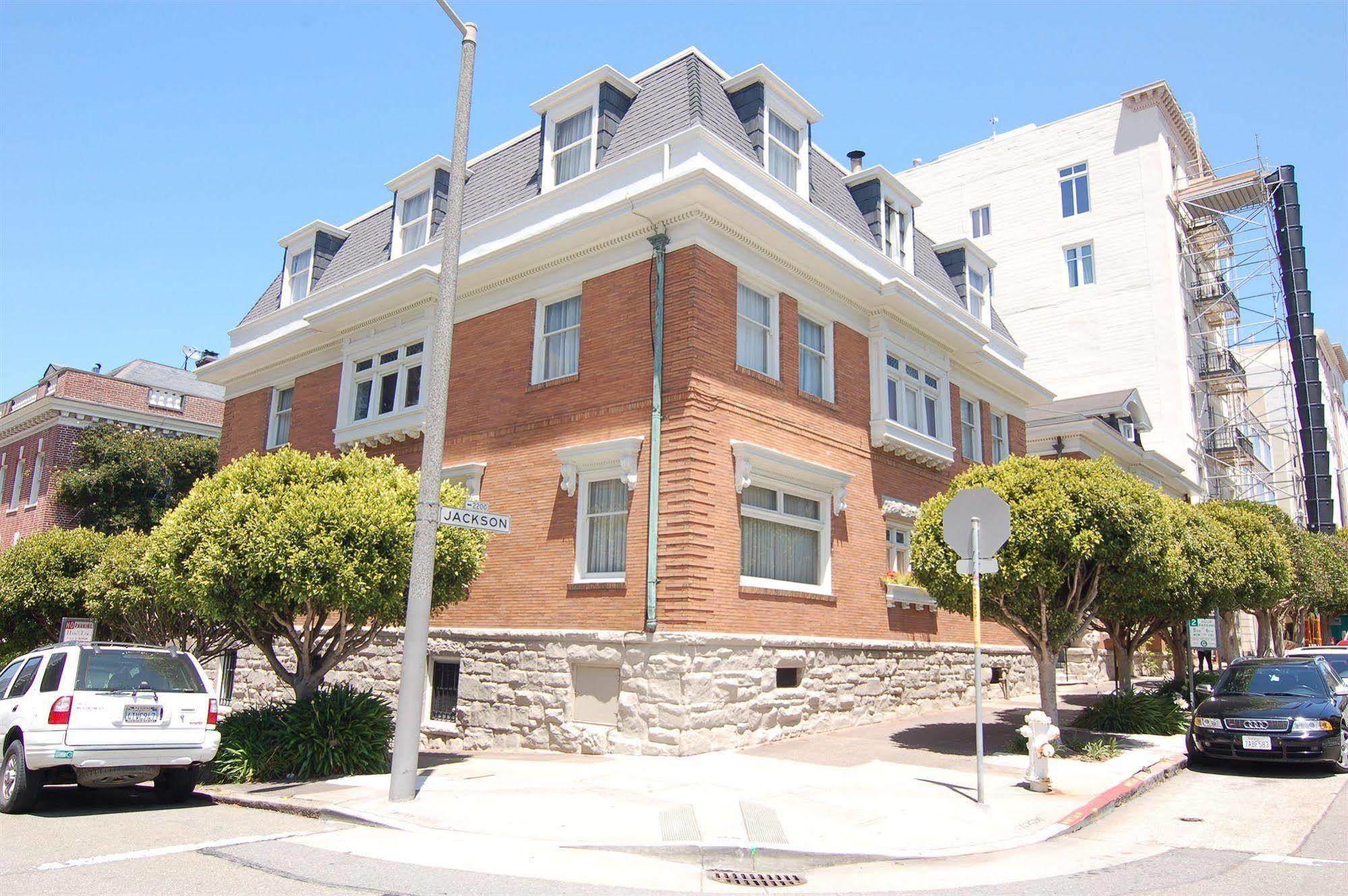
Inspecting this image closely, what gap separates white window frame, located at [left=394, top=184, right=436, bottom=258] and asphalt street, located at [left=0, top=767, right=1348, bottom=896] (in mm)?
13504

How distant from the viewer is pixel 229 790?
1077 centimetres

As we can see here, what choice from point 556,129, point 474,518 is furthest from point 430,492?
point 556,129

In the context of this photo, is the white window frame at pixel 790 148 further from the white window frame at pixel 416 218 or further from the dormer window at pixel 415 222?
the dormer window at pixel 415 222

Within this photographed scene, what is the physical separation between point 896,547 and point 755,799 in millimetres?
10025

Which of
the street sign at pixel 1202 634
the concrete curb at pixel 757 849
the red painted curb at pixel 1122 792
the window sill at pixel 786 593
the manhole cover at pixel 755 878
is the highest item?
the window sill at pixel 786 593

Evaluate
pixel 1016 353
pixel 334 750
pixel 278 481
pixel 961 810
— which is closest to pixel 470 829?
pixel 334 750

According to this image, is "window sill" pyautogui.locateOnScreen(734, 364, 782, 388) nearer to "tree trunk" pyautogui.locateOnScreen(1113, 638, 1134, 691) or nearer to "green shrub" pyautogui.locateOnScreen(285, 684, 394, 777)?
"green shrub" pyautogui.locateOnScreen(285, 684, 394, 777)

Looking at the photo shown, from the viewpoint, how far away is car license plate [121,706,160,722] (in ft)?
31.7

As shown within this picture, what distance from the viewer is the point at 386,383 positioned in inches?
808

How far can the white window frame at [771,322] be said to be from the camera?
15.9m

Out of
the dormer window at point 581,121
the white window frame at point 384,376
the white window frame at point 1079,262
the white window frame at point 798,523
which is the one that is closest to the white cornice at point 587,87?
the dormer window at point 581,121

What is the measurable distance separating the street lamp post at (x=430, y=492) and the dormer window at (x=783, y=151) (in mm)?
7329

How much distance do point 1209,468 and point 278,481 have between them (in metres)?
38.5

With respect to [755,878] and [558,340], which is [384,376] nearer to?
[558,340]
